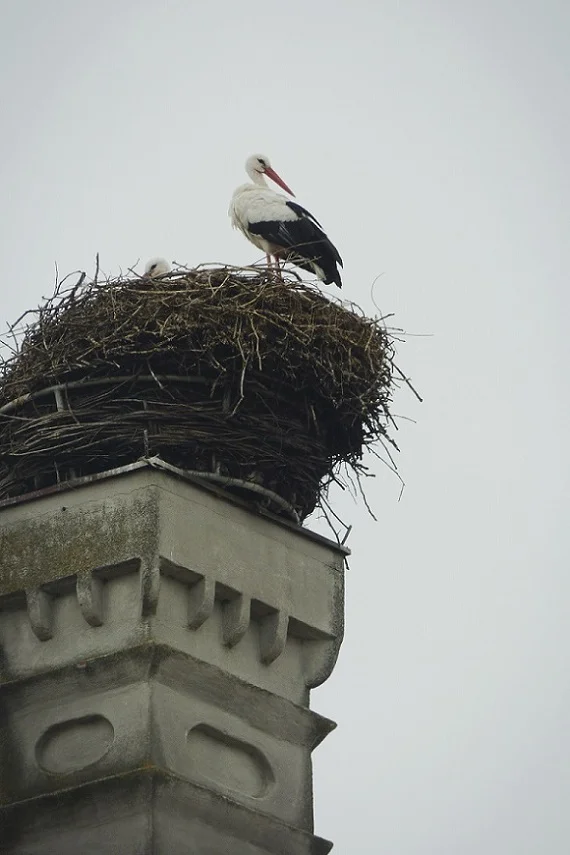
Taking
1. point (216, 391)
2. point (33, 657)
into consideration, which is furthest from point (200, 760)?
point (216, 391)

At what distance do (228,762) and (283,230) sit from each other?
237 inches

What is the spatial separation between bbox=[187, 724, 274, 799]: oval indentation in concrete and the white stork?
5.11m

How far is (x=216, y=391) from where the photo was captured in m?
16.1

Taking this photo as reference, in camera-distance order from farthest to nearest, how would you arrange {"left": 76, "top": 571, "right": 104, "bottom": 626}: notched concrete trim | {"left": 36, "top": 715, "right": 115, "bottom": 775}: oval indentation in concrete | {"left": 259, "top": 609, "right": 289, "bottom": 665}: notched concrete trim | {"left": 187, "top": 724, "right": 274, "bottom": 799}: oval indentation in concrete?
{"left": 259, "top": 609, "right": 289, "bottom": 665}: notched concrete trim
{"left": 76, "top": 571, "right": 104, "bottom": 626}: notched concrete trim
{"left": 187, "top": 724, "right": 274, "bottom": 799}: oval indentation in concrete
{"left": 36, "top": 715, "right": 115, "bottom": 775}: oval indentation in concrete

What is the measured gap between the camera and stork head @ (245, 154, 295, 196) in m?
21.8

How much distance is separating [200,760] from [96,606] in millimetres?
1282

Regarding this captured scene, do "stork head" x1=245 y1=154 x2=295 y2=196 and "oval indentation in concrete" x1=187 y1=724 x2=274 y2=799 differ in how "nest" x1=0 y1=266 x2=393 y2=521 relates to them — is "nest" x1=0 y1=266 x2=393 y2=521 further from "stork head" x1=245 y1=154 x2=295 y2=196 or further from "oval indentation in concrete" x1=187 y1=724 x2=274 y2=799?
"stork head" x1=245 y1=154 x2=295 y2=196

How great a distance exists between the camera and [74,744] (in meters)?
15.1

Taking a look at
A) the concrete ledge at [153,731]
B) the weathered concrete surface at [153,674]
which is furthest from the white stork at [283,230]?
the concrete ledge at [153,731]

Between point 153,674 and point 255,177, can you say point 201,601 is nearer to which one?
point 153,674

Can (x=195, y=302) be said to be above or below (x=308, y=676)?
above

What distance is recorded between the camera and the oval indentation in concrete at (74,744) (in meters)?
15.0

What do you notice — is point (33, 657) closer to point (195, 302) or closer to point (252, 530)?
point (252, 530)

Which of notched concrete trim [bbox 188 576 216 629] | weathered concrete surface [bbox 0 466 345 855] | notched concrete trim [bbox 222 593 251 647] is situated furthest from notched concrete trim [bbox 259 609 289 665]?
notched concrete trim [bbox 188 576 216 629]
